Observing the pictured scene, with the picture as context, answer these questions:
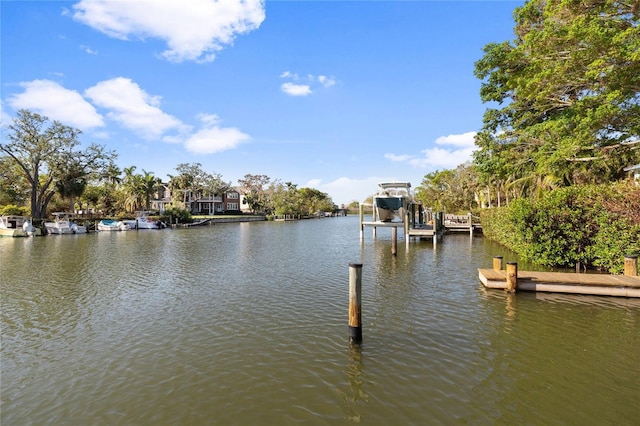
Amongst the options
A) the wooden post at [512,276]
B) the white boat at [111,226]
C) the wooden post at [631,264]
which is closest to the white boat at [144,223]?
the white boat at [111,226]

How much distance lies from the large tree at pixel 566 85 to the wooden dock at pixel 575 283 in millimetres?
5959

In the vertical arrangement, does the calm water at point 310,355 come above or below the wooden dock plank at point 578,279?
below

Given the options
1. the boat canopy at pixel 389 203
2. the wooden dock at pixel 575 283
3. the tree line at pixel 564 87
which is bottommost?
the wooden dock at pixel 575 283

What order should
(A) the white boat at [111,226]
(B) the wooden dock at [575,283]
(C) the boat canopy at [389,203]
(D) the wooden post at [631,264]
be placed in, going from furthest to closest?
(A) the white boat at [111,226] < (C) the boat canopy at [389,203] < (D) the wooden post at [631,264] < (B) the wooden dock at [575,283]

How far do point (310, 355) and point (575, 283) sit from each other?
9369 mm

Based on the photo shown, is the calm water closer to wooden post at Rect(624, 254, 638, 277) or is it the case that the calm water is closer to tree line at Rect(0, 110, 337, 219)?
wooden post at Rect(624, 254, 638, 277)

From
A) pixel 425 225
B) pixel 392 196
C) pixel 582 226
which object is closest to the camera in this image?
pixel 582 226

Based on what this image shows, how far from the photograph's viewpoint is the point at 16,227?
39.0 metres

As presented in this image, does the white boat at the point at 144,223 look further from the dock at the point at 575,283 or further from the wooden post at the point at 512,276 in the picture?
the wooden post at the point at 512,276

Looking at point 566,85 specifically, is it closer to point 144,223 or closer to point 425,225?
point 425,225

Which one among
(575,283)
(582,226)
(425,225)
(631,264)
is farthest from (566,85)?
(425,225)

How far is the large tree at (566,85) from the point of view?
1241 centimetres

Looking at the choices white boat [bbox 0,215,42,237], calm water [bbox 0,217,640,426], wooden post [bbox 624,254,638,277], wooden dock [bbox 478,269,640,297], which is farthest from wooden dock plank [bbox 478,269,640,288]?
white boat [bbox 0,215,42,237]

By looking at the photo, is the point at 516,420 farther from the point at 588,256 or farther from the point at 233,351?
the point at 588,256
